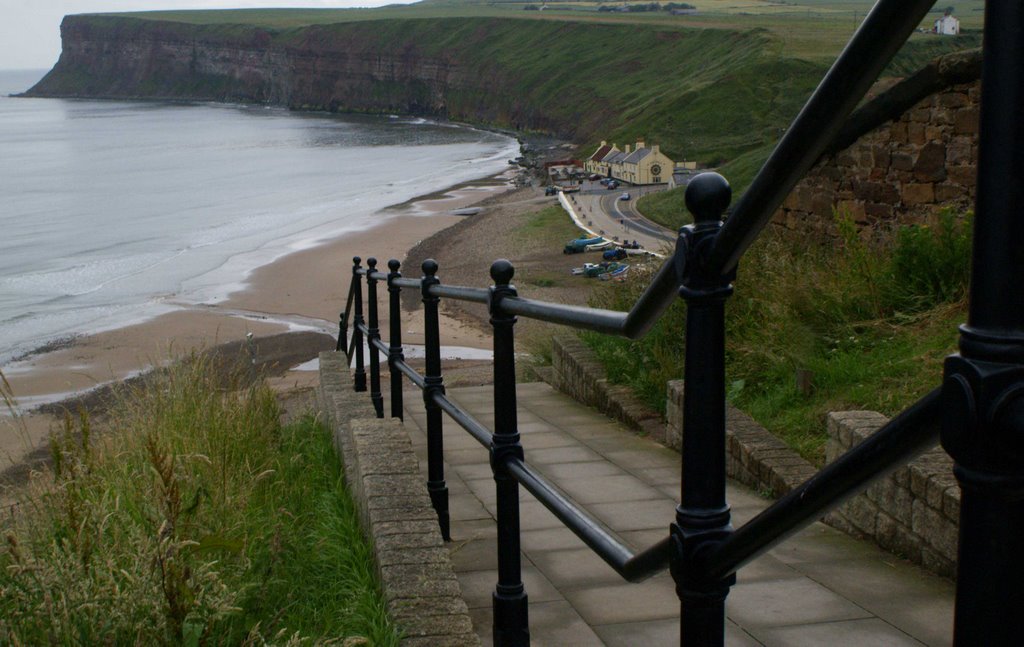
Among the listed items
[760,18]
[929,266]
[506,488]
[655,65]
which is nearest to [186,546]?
[506,488]

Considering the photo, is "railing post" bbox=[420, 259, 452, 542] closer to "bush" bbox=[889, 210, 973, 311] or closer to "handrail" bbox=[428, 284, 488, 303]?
"handrail" bbox=[428, 284, 488, 303]

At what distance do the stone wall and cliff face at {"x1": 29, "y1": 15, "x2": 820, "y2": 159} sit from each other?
177 feet

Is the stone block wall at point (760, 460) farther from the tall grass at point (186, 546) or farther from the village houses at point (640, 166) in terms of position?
the village houses at point (640, 166)

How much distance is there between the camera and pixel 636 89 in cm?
9181

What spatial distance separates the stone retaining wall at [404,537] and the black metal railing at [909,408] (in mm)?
1013

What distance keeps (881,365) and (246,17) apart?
19923cm

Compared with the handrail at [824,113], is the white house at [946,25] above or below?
above

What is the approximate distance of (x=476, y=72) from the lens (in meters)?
119

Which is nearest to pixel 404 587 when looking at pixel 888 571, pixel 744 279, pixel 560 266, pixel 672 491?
pixel 888 571

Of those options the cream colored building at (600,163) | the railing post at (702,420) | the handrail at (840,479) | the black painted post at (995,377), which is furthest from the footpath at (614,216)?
the black painted post at (995,377)

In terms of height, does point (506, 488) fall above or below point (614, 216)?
above

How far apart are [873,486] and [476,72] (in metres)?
120

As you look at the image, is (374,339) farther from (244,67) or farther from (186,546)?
(244,67)

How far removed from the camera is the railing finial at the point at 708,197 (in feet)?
4.31
